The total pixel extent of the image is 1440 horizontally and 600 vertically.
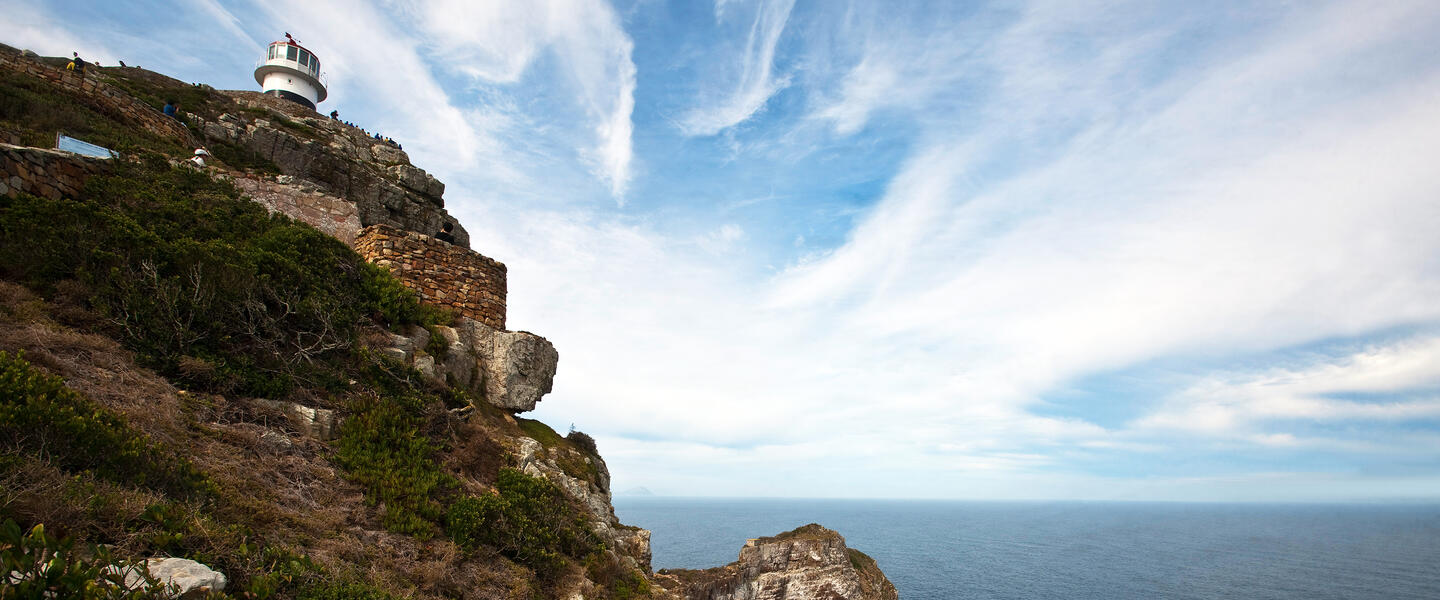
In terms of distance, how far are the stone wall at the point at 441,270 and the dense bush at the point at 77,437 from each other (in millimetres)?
9208

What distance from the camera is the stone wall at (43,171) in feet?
35.5

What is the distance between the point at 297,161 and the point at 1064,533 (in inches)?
6659

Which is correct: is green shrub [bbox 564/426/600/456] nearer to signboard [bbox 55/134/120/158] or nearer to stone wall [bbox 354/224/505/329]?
stone wall [bbox 354/224/505/329]

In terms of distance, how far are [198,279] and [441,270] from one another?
6.29 m

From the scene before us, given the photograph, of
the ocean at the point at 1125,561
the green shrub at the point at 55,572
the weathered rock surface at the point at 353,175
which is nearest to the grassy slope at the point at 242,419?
the green shrub at the point at 55,572

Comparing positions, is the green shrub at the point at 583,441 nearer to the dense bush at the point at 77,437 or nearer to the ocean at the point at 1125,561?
the dense bush at the point at 77,437

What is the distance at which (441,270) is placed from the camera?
16531 millimetres

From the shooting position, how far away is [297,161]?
26.6 metres

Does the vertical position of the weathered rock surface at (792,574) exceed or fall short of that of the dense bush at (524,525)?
it falls short

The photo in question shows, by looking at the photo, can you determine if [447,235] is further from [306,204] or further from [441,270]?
[441,270]

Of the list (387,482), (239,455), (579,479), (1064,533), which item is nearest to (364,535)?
(387,482)

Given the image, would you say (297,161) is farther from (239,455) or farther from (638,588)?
(638,588)

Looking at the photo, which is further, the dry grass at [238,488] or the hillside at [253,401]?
the hillside at [253,401]

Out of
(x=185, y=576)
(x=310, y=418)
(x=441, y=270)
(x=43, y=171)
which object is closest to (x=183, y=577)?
(x=185, y=576)
